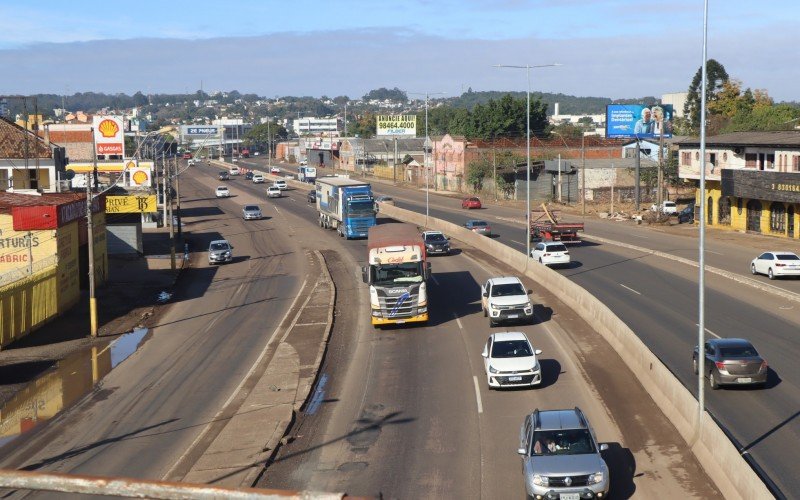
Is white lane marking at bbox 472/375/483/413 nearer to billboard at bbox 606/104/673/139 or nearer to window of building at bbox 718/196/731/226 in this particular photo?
window of building at bbox 718/196/731/226

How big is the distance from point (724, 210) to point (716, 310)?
37.2 m

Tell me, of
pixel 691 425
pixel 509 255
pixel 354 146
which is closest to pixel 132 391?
pixel 691 425

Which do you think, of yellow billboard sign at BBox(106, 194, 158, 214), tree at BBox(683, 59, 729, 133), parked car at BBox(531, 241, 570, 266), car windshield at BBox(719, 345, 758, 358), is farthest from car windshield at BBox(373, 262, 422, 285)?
tree at BBox(683, 59, 729, 133)

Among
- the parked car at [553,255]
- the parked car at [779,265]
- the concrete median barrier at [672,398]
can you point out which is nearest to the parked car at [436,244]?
the parked car at [553,255]

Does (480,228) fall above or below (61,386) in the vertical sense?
above

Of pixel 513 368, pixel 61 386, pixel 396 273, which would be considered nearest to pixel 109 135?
pixel 396 273

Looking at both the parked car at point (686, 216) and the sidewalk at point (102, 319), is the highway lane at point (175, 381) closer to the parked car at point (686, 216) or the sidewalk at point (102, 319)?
the sidewalk at point (102, 319)

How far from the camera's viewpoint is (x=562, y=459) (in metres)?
17.7

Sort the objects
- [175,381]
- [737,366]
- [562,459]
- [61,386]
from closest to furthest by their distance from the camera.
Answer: [562,459] < [737,366] < [175,381] < [61,386]

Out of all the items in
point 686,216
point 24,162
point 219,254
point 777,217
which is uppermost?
point 24,162

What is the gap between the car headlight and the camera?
17141 millimetres

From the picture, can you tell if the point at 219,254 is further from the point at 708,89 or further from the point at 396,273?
the point at 708,89

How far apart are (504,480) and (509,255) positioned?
36.2m

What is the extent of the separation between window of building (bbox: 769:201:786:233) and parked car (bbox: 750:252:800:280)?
19.9 metres
